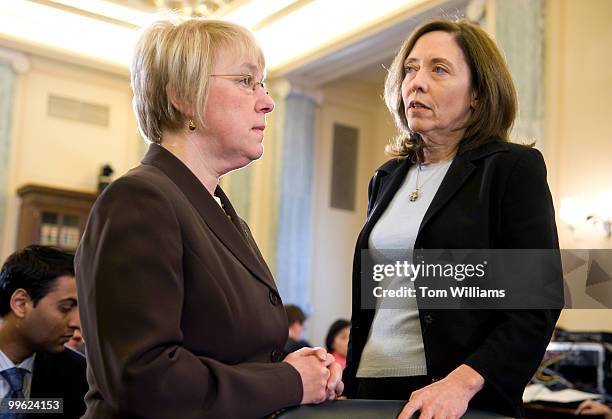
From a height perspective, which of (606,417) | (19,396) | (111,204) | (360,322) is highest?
(111,204)

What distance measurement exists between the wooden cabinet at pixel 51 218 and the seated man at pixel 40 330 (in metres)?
6.37

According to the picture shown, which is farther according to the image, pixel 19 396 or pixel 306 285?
pixel 306 285

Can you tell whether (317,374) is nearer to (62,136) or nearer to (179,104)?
(179,104)

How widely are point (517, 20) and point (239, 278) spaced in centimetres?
616

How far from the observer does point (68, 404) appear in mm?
2469

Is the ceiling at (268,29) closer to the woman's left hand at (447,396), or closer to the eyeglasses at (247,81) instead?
the eyeglasses at (247,81)

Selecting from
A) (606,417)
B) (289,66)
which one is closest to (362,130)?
(289,66)

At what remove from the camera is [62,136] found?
10.1 metres

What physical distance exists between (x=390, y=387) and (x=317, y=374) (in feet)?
1.16

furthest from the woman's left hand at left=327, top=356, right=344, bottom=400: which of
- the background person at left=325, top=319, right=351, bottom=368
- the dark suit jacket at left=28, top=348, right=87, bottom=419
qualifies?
the background person at left=325, top=319, right=351, bottom=368

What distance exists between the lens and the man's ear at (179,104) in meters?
1.70

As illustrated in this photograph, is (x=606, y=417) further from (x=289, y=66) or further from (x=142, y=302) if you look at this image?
(x=289, y=66)

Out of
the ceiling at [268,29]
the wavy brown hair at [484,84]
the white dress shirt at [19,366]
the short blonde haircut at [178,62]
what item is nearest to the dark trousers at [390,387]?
the wavy brown hair at [484,84]

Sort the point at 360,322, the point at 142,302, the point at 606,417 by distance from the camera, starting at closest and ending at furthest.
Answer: the point at 142,302, the point at 360,322, the point at 606,417
